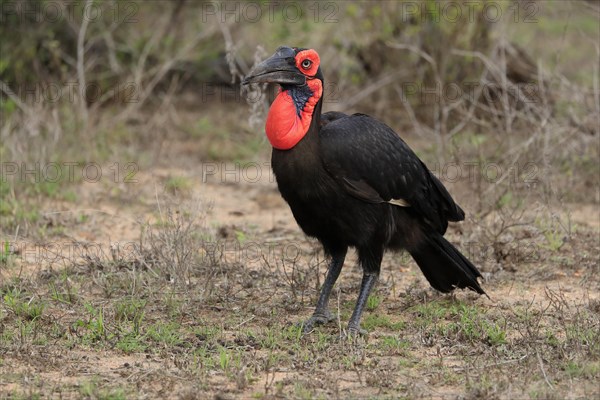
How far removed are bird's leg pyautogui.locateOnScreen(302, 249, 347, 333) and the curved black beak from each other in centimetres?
94

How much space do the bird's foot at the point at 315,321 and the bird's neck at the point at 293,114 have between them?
2.93ft

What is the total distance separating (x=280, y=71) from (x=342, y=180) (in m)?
0.59

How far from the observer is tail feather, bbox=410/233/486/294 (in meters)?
5.14

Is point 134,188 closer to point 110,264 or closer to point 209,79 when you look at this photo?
point 110,264

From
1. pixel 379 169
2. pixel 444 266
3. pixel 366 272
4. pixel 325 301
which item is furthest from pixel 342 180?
pixel 444 266

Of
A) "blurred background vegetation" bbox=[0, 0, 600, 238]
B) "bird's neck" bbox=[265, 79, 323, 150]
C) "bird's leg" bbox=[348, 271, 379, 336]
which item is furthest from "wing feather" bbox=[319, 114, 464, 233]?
"blurred background vegetation" bbox=[0, 0, 600, 238]

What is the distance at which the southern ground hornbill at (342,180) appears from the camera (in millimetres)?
4609

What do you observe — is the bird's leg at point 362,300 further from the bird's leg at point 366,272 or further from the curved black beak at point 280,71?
the curved black beak at point 280,71

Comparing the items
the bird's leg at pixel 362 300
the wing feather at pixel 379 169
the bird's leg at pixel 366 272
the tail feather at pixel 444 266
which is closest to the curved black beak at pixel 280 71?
the wing feather at pixel 379 169

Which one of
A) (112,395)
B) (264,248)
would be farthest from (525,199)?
(112,395)

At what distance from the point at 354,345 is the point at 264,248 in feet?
6.15

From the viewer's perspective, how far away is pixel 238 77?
30.4 ft

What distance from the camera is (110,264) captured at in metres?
5.54

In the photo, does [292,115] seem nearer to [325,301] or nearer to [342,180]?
[342,180]
